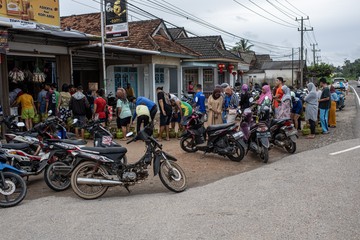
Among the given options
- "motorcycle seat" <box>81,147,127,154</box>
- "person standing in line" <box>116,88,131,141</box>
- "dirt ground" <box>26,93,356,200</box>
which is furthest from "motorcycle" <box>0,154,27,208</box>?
"person standing in line" <box>116,88,131,141</box>

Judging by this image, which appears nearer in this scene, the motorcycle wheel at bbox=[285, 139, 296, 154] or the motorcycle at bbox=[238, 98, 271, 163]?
the motorcycle at bbox=[238, 98, 271, 163]

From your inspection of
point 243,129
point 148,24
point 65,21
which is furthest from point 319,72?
point 243,129

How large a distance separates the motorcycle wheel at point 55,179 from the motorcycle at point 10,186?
605mm

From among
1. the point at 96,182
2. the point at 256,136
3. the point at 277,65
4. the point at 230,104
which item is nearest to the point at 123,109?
the point at 230,104

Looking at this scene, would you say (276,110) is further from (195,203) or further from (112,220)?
(112,220)

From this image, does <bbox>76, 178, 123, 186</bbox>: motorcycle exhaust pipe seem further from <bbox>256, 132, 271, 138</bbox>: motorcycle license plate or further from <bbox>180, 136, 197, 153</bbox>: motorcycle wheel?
<bbox>256, 132, 271, 138</bbox>: motorcycle license plate

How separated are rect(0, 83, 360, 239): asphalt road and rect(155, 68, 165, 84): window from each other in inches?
604

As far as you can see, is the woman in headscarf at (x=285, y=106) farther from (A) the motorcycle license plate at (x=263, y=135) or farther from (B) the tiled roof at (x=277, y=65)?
(B) the tiled roof at (x=277, y=65)

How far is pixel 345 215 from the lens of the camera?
5.04 meters

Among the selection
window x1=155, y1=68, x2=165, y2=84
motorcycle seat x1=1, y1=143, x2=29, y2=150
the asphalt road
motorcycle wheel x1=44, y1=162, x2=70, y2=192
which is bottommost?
the asphalt road

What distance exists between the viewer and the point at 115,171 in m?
6.34

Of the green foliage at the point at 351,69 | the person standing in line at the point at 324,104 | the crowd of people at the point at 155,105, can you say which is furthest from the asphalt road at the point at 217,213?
the green foliage at the point at 351,69

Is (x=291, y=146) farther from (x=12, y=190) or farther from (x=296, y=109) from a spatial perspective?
(x=12, y=190)

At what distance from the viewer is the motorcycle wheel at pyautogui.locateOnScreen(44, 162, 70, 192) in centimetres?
662
